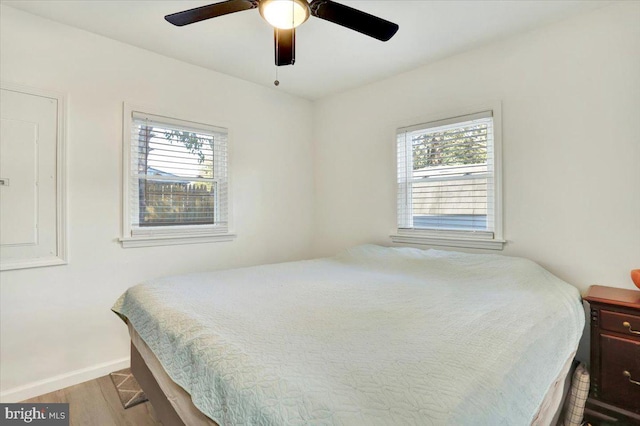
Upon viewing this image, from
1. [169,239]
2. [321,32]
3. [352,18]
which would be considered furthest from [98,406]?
[321,32]

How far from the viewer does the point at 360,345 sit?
3.85ft

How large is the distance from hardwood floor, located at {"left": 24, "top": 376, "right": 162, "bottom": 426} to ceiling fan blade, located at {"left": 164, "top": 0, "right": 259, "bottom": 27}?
2306 millimetres

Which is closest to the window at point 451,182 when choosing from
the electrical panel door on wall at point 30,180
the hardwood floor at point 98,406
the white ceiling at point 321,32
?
the white ceiling at point 321,32

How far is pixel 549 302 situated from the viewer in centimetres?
172

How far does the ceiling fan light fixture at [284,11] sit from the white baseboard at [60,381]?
9.05 ft

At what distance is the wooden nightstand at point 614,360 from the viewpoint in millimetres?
1679

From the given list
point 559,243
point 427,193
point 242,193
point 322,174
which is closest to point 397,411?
point 559,243

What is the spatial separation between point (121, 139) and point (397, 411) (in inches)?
109

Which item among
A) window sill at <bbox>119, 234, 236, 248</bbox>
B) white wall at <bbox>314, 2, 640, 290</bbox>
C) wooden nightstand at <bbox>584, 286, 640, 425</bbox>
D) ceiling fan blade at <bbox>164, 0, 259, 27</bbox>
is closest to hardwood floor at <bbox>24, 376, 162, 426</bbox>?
window sill at <bbox>119, 234, 236, 248</bbox>

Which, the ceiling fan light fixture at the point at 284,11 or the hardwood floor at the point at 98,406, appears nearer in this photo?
the ceiling fan light fixture at the point at 284,11

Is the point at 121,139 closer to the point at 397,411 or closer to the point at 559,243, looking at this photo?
the point at 397,411

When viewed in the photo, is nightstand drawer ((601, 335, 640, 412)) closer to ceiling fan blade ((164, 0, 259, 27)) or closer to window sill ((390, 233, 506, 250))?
window sill ((390, 233, 506, 250))

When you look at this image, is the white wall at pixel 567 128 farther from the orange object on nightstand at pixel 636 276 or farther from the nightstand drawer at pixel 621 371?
the nightstand drawer at pixel 621 371

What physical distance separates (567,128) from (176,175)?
10.2ft
